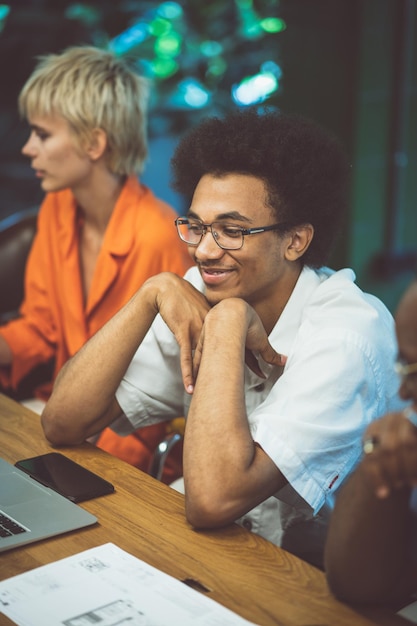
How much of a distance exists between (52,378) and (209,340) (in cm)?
137

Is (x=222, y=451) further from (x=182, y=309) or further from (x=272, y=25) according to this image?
(x=272, y=25)

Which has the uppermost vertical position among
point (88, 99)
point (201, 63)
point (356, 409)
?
point (201, 63)

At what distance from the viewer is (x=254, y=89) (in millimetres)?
4176

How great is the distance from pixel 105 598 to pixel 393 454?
439 mm

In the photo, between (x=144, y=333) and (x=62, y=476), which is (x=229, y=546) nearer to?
(x=62, y=476)

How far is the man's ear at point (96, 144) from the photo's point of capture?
8.74ft

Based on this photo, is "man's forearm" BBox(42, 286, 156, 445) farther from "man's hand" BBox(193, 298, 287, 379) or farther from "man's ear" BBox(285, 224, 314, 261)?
"man's ear" BBox(285, 224, 314, 261)

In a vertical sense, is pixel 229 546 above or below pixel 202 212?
below

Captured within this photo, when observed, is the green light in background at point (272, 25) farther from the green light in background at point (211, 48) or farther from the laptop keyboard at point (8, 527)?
the laptop keyboard at point (8, 527)

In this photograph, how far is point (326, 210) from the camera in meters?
1.73

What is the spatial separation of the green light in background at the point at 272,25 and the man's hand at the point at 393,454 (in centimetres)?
336

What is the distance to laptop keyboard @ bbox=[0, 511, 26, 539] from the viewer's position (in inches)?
49.9

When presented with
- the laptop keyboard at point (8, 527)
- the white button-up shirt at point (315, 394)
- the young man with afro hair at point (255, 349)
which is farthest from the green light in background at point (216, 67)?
the laptop keyboard at point (8, 527)

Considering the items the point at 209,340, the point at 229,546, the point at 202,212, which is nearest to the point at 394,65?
the point at 202,212
